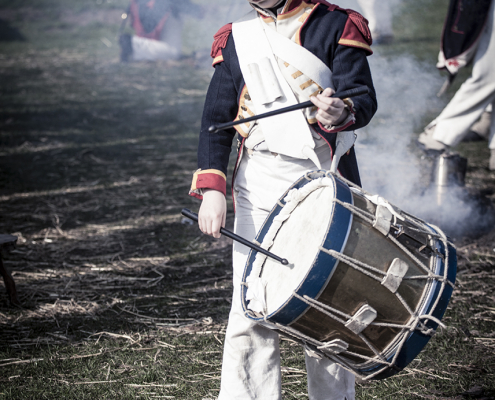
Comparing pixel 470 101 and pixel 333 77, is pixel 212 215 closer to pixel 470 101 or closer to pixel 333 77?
pixel 333 77

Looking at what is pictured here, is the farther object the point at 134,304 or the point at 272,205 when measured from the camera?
the point at 134,304

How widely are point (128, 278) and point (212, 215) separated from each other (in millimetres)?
1706

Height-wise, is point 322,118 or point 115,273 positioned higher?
point 322,118

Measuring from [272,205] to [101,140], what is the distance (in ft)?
17.1

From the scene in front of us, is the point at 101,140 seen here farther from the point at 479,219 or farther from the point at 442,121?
the point at 479,219

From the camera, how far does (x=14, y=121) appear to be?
7.51 meters

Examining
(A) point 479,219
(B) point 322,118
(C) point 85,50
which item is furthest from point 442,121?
(C) point 85,50

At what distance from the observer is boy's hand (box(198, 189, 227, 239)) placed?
1.76m

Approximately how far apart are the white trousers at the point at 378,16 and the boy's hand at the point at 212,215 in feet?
27.7

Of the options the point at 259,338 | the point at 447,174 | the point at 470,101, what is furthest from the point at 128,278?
the point at 470,101

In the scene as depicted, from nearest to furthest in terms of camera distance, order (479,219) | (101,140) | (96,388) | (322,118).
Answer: (322,118)
(96,388)
(479,219)
(101,140)

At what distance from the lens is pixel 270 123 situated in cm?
173

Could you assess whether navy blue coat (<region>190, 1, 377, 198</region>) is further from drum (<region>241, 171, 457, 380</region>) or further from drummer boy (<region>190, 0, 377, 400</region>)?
drum (<region>241, 171, 457, 380</region>)

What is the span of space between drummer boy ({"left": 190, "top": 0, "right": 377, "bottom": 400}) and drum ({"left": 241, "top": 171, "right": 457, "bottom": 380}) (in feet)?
0.52
